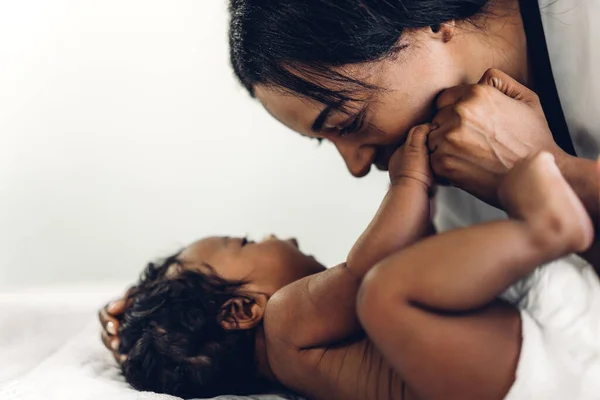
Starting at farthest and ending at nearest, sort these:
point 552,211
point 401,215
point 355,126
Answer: point 355,126 < point 401,215 < point 552,211

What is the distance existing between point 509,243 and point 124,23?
1.13m

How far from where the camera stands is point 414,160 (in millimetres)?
941

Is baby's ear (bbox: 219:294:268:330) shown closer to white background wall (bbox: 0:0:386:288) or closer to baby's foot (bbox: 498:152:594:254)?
baby's foot (bbox: 498:152:594:254)

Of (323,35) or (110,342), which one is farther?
(110,342)

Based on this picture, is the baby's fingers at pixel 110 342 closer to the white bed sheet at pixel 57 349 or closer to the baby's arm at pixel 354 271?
the white bed sheet at pixel 57 349

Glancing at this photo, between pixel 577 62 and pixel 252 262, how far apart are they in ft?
1.92

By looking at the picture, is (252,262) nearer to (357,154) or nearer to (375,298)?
(357,154)

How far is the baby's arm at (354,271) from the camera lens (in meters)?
0.90

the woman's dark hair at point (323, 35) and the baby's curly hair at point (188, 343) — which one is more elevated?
the woman's dark hair at point (323, 35)

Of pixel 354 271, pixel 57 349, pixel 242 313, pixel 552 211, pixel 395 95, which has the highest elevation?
pixel 395 95

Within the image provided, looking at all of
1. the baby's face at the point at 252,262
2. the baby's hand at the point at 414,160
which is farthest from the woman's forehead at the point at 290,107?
the baby's face at the point at 252,262

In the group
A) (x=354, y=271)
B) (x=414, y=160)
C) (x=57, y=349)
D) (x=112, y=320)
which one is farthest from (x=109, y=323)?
(x=414, y=160)

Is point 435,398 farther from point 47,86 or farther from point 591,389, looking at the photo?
point 47,86

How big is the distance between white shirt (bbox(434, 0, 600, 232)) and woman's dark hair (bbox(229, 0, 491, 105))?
0.14 metres
